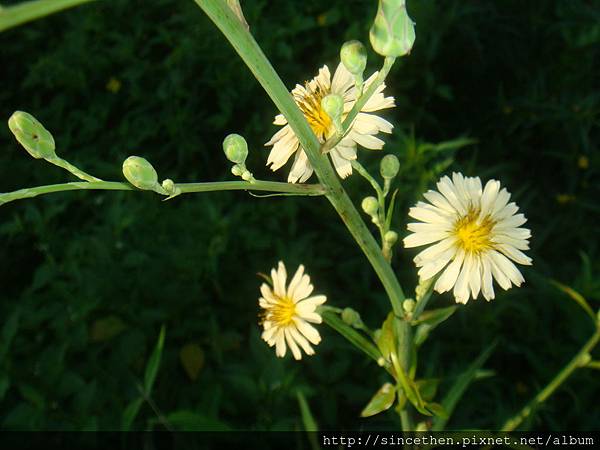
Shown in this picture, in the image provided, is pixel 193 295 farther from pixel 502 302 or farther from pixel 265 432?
pixel 502 302

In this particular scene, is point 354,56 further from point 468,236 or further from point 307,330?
point 307,330

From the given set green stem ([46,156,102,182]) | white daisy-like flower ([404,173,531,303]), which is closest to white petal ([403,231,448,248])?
white daisy-like flower ([404,173,531,303])

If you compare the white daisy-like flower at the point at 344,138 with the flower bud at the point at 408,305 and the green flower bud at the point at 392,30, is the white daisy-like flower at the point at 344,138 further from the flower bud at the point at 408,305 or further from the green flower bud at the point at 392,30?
the flower bud at the point at 408,305

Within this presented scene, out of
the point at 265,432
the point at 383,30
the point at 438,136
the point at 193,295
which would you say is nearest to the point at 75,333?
the point at 193,295

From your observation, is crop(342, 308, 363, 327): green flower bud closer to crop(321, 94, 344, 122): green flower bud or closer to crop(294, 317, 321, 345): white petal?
crop(294, 317, 321, 345): white petal

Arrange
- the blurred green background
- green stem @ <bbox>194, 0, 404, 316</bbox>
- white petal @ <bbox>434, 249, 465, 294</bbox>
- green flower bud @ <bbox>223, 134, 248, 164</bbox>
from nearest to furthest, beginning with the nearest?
green stem @ <bbox>194, 0, 404, 316</bbox>
green flower bud @ <bbox>223, 134, 248, 164</bbox>
white petal @ <bbox>434, 249, 465, 294</bbox>
the blurred green background

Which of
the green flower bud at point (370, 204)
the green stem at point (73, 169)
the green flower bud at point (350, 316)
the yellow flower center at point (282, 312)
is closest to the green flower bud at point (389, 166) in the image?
the green flower bud at point (370, 204)
